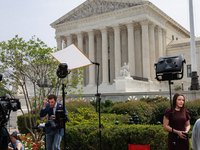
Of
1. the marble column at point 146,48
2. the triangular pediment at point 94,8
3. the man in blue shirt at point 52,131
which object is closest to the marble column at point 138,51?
the marble column at point 146,48

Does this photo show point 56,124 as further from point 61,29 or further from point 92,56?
point 61,29

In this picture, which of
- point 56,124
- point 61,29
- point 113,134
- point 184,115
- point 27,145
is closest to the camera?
point 184,115

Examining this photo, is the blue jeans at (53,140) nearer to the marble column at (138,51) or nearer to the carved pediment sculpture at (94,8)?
the carved pediment sculpture at (94,8)

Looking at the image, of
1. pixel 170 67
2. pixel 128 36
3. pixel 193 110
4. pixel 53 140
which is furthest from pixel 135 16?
pixel 53 140

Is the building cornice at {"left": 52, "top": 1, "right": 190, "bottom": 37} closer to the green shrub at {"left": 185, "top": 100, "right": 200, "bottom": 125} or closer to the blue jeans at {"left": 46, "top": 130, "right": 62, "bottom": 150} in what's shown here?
the green shrub at {"left": 185, "top": 100, "right": 200, "bottom": 125}

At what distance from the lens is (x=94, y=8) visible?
4784cm

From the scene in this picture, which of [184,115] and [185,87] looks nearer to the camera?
[184,115]

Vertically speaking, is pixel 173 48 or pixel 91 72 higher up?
pixel 173 48

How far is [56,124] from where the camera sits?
6191 mm

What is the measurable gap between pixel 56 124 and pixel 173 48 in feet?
142

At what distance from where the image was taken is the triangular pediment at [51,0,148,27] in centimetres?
4384

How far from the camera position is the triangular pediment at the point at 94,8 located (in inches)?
1726

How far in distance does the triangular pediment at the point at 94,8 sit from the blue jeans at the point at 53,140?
38.1 meters

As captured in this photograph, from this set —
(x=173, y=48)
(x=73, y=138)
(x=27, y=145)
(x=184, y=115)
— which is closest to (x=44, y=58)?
(x=27, y=145)
